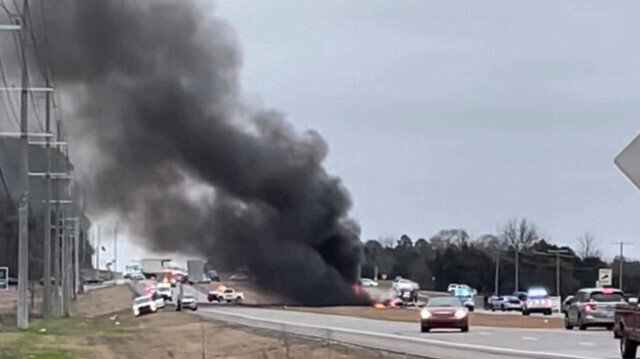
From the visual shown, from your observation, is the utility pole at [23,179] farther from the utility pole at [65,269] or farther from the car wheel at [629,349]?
the utility pole at [65,269]

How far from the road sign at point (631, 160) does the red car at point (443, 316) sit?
3328 centimetres

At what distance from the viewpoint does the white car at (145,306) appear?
6543cm

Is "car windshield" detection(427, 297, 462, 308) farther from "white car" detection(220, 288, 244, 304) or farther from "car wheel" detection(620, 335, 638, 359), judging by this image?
"white car" detection(220, 288, 244, 304)

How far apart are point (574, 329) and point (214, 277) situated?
38.7 meters

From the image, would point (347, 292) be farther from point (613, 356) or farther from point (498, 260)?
point (613, 356)

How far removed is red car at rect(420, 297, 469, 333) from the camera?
45.6m

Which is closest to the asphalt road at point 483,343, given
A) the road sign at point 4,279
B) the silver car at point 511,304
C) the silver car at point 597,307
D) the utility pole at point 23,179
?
the silver car at point 597,307

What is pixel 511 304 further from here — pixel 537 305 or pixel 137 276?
pixel 137 276

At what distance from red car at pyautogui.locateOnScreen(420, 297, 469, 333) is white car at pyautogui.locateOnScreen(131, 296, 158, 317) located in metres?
22.8

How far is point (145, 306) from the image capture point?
2643 inches

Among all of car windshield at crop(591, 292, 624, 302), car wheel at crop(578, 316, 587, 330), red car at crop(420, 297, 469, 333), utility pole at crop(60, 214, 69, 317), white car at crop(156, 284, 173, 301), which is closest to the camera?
red car at crop(420, 297, 469, 333)

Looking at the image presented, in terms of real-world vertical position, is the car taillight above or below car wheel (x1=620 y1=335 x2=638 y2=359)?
below

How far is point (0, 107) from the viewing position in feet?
117

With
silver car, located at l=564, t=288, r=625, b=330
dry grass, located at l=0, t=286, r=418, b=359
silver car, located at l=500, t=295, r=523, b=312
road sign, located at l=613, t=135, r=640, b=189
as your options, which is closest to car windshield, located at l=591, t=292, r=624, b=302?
silver car, located at l=564, t=288, r=625, b=330
